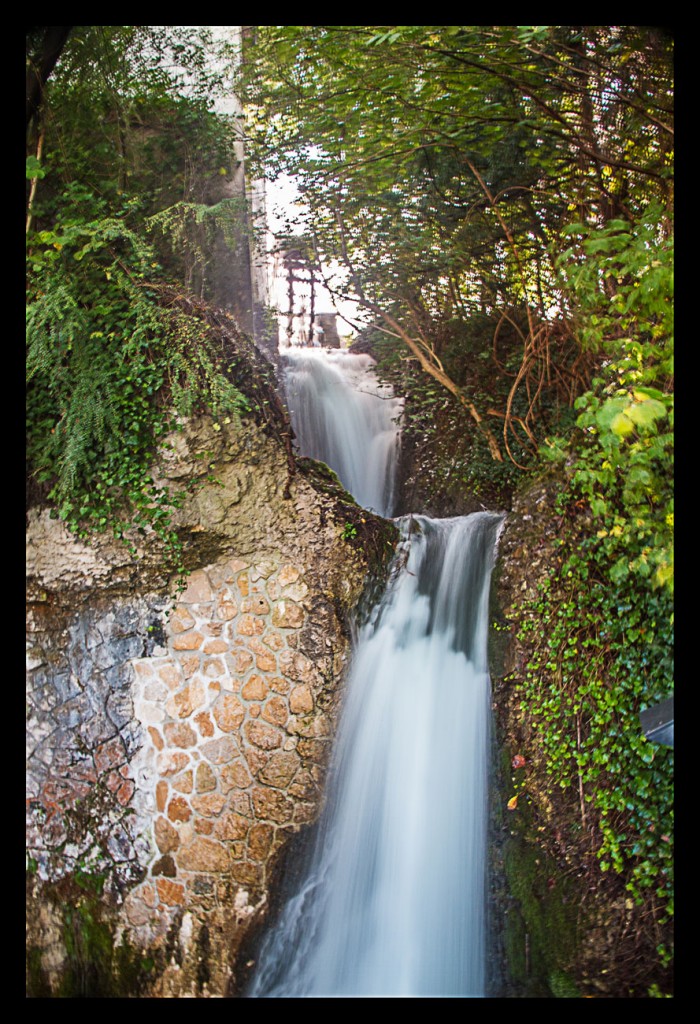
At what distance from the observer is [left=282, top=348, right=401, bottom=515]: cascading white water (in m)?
3.38

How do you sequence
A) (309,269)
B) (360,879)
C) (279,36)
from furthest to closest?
1. (309,269)
2. (279,36)
3. (360,879)

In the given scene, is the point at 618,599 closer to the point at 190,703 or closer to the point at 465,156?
the point at 190,703

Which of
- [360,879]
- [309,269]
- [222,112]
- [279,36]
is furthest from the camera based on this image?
[309,269]

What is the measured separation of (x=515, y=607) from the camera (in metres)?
2.84

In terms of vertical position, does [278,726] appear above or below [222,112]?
below

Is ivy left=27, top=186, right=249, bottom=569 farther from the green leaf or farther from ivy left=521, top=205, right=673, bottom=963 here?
the green leaf

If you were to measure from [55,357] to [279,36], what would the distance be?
1.80 metres

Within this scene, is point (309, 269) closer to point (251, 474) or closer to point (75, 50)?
point (251, 474)

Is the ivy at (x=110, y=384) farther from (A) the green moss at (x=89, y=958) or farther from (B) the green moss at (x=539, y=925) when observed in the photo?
(B) the green moss at (x=539, y=925)

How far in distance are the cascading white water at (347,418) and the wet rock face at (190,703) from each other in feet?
1.26

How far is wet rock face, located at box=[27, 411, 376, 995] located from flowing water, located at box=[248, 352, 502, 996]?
162mm

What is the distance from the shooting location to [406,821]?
2668mm

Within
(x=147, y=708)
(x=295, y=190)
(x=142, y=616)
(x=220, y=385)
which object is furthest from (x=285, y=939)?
(x=295, y=190)

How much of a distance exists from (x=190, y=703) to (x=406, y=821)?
1.09 meters
